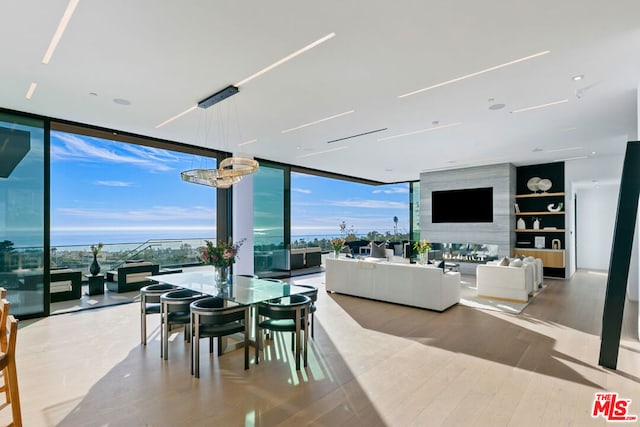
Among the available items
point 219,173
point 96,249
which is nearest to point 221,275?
point 219,173

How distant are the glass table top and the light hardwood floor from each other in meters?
0.66

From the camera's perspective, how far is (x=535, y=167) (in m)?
9.35

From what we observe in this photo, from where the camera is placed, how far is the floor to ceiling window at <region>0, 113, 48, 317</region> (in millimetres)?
4789

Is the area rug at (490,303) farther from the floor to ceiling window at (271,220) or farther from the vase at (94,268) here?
the vase at (94,268)

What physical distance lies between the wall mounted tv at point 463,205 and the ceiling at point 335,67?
309 cm

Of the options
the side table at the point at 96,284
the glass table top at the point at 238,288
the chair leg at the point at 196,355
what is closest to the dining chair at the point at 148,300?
the glass table top at the point at 238,288

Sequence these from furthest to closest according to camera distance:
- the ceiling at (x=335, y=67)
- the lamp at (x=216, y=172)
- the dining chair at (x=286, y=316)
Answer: the lamp at (x=216, y=172), the dining chair at (x=286, y=316), the ceiling at (x=335, y=67)

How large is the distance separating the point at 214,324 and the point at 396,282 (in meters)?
3.43

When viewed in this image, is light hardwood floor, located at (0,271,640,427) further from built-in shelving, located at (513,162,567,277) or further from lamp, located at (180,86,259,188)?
built-in shelving, located at (513,162,567,277)

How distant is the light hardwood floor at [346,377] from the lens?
2.51 meters

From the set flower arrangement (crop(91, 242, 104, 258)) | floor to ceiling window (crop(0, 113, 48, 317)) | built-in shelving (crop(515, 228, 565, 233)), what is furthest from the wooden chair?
built-in shelving (crop(515, 228, 565, 233))

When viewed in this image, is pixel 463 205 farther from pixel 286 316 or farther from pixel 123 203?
pixel 123 203

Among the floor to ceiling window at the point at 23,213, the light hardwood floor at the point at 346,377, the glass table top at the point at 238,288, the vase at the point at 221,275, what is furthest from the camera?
the floor to ceiling window at the point at 23,213

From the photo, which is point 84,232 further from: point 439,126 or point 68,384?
point 439,126
